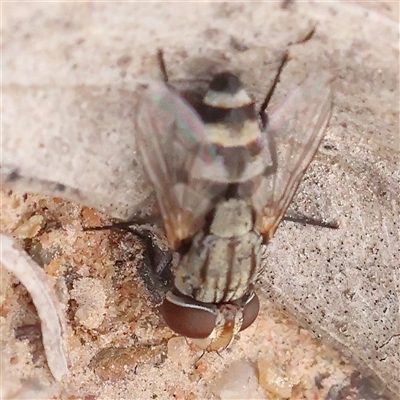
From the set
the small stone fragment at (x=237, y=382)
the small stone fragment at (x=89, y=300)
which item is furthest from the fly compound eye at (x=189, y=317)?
the small stone fragment at (x=237, y=382)

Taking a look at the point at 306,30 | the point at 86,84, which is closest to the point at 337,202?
the point at 306,30

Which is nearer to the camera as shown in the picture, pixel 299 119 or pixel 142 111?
pixel 142 111

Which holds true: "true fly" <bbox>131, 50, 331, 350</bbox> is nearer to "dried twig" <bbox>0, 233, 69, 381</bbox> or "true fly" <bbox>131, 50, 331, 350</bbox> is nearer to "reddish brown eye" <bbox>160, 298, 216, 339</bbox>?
"reddish brown eye" <bbox>160, 298, 216, 339</bbox>

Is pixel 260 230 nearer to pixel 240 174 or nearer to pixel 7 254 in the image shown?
pixel 240 174

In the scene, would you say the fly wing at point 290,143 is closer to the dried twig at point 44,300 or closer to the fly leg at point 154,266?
the fly leg at point 154,266

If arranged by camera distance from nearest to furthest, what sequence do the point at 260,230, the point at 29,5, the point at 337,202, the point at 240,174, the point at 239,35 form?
1. the point at 29,5
2. the point at 239,35
3. the point at 240,174
4. the point at 260,230
5. the point at 337,202

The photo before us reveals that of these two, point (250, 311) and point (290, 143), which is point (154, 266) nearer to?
point (250, 311)

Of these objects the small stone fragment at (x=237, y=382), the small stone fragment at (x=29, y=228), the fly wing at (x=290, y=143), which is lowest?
the small stone fragment at (x=237, y=382)
